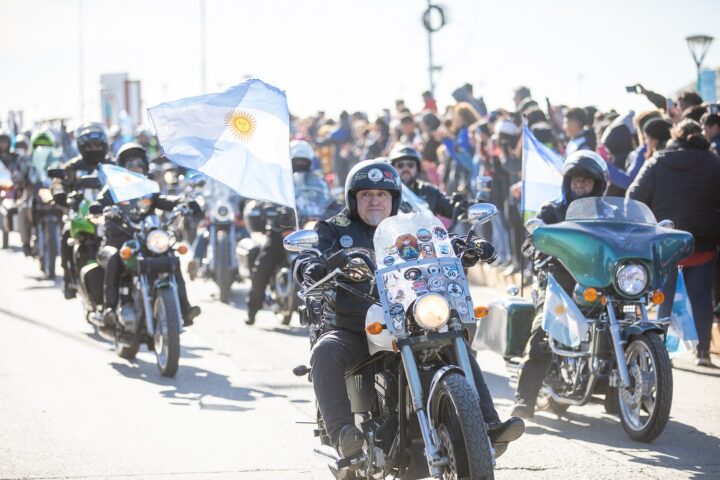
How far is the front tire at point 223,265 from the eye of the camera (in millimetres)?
14883

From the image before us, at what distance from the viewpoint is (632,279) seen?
747 cm

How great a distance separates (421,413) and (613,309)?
2845 millimetres

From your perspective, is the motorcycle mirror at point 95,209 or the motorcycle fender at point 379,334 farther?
the motorcycle mirror at point 95,209

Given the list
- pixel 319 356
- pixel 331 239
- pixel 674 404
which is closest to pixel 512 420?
pixel 319 356

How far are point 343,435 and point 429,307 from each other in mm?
792

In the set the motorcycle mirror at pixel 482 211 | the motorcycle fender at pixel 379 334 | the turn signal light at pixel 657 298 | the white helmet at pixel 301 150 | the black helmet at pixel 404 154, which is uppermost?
the white helmet at pixel 301 150

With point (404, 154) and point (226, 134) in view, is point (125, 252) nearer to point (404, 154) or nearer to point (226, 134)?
point (404, 154)

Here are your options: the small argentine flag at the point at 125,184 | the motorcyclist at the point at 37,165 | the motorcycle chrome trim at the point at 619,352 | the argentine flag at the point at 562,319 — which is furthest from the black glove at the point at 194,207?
the motorcyclist at the point at 37,165

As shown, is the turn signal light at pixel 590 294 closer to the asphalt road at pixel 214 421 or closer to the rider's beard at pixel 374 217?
the asphalt road at pixel 214 421

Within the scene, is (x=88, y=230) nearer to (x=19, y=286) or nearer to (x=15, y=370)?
(x=15, y=370)

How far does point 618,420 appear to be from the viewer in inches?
321

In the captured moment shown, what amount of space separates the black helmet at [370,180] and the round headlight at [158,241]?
4.31 meters

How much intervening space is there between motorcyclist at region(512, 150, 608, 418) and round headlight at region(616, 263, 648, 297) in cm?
66

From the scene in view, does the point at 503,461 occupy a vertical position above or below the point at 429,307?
below
